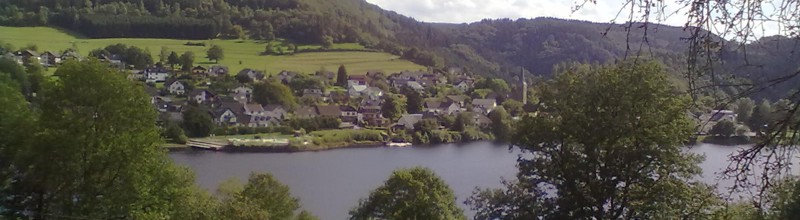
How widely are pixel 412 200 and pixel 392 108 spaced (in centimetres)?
2638

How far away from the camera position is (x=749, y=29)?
1400 millimetres

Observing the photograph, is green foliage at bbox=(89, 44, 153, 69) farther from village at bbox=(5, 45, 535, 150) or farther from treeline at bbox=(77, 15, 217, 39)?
treeline at bbox=(77, 15, 217, 39)

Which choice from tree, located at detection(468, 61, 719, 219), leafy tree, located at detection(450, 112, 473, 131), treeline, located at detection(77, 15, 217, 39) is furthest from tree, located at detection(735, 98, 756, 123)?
treeline, located at detection(77, 15, 217, 39)

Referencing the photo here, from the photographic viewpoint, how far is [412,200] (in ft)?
25.6

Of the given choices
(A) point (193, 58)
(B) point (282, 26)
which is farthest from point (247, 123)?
(B) point (282, 26)

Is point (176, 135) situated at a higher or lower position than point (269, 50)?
lower

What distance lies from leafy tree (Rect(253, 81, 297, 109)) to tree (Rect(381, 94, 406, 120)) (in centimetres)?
419

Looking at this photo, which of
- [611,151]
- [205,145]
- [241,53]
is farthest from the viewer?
[241,53]

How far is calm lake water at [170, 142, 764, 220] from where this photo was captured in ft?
50.8

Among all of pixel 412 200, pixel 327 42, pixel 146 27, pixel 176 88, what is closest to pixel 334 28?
pixel 327 42

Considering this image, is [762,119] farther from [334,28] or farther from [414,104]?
[334,28]

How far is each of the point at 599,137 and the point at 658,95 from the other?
42 centimetres

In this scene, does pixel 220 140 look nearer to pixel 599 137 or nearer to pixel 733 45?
pixel 599 137

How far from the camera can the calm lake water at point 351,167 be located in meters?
15.5
